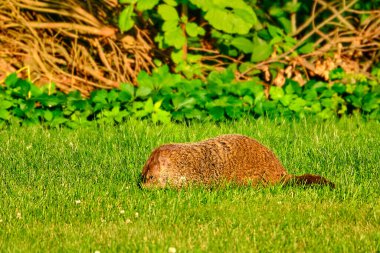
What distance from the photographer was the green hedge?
8266mm


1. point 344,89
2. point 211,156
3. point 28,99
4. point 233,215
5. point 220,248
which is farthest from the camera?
point 344,89

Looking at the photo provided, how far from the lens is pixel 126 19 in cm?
845

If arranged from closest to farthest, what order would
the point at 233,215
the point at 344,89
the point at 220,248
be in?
the point at 220,248, the point at 233,215, the point at 344,89

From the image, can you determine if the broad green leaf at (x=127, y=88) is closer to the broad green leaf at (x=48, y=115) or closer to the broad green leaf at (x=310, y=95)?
the broad green leaf at (x=48, y=115)

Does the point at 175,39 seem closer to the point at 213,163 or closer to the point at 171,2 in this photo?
the point at 171,2

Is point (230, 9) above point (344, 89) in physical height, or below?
above

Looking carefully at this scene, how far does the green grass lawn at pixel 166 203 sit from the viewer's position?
4.60 metres

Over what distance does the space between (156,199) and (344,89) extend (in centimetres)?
406

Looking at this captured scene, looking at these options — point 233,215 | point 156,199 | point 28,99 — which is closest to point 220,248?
point 233,215

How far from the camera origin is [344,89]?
29.3 feet

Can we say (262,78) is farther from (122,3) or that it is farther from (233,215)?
(233,215)

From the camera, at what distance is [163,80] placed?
862cm

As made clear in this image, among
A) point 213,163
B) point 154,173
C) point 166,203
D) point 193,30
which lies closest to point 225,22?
point 193,30

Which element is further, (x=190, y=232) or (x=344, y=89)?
(x=344, y=89)
